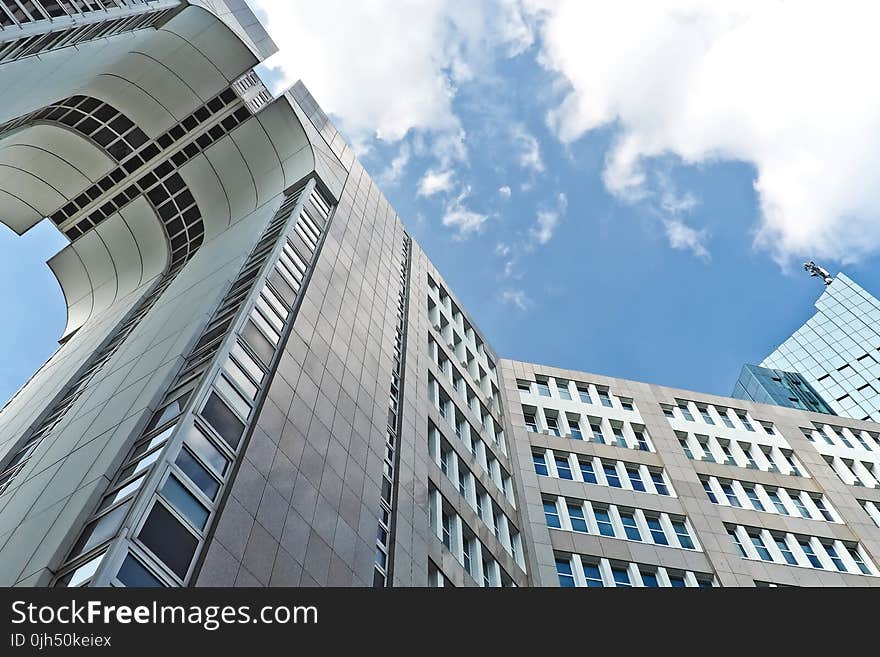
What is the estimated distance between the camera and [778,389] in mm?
91312

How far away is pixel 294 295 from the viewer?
93.0 feet

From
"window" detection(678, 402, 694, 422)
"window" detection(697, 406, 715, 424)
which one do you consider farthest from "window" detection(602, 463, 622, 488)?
"window" detection(697, 406, 715, 424)

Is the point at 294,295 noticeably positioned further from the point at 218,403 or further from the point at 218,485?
the point at 218,485

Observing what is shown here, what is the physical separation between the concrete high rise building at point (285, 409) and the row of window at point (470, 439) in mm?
182

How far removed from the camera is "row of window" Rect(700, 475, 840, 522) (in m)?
42.8

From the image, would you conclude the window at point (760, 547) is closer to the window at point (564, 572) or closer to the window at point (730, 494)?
the window at point (730, 494)

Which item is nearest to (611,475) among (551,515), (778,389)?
(551,515)

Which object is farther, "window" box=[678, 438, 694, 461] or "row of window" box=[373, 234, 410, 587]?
"window" box=[678, 438, 694, 461]

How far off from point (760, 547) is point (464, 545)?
20.4 m

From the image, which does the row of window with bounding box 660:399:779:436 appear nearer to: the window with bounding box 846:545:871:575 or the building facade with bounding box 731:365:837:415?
the window with bounding box 846:545:871:575

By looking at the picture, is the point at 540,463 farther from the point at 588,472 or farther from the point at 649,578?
the point at 649,578

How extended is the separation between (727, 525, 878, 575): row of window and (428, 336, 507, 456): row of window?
592 inches

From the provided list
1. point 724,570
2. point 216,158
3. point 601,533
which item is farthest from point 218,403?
point 216,158

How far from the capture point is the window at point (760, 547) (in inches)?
1528
